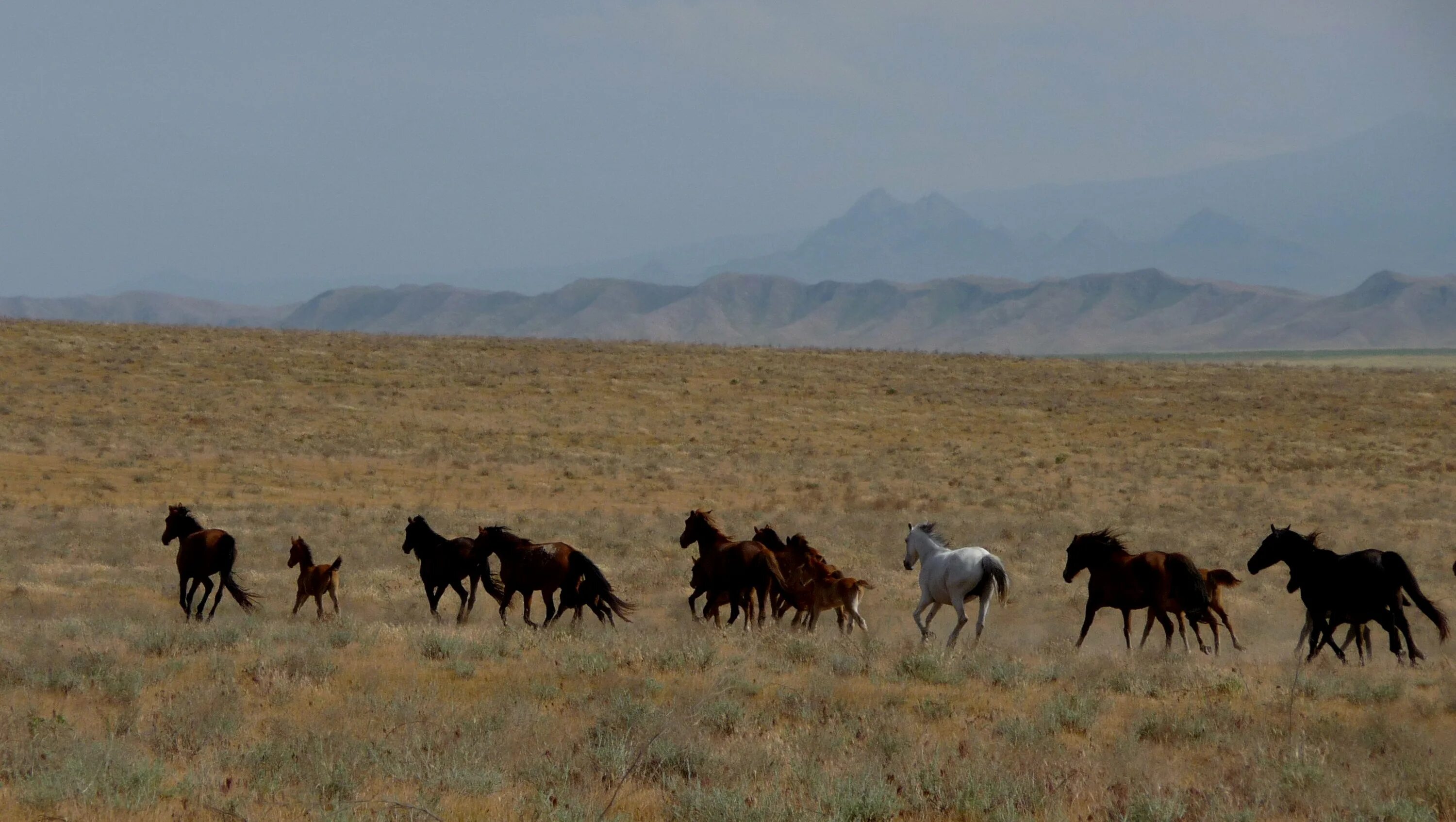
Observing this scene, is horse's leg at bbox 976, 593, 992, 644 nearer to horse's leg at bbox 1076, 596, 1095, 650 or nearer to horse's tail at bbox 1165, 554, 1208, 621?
horse's leg at bbox 1076, 596, 1095, 650

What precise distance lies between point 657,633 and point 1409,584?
26.8ft

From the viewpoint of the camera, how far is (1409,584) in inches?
509

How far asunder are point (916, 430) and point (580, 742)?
40482mm

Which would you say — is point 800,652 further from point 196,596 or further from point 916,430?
point 916,430

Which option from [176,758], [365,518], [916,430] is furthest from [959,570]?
[916,430]

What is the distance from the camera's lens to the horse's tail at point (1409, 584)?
12969mm

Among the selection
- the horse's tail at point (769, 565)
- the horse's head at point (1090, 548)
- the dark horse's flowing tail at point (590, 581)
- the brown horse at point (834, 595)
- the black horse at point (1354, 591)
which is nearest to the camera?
the black horse at point (1354, 591)

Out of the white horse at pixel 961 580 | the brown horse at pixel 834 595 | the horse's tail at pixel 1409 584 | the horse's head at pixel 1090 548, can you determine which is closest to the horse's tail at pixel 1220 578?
the horse's head at pixel 1090 548

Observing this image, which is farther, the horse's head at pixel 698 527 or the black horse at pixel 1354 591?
the horse's head at pixel 698 527

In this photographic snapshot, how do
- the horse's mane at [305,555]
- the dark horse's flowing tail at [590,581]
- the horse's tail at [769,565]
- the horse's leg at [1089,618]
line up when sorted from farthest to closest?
the horse's mane at [305,555]
the horse's tail at [769,565]
the dark horse's flowing tail at [590,581]
the horse's leg at [1089,618]

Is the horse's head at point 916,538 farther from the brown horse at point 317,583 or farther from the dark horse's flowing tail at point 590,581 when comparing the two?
the brown horse at point 317,583

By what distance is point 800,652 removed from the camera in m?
11.9

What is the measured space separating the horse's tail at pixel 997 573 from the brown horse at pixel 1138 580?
0.75 m

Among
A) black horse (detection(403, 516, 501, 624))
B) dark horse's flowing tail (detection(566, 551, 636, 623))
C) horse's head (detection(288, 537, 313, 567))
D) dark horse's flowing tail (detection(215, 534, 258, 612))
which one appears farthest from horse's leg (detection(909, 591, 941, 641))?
dark horse's flowing tail (detection(215, 534, 258, 612))
